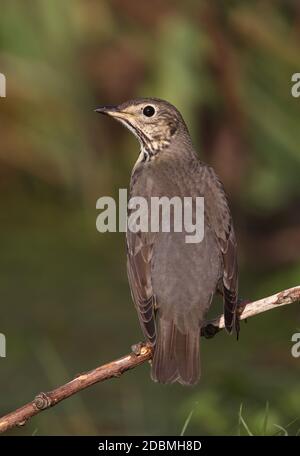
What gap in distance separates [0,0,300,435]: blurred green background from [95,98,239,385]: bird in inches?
113

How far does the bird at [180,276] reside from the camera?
6793 millimetres

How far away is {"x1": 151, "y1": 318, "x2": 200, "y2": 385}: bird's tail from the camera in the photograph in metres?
6.77

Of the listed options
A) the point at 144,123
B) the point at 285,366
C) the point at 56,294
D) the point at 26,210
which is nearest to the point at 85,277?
the point at 56,294

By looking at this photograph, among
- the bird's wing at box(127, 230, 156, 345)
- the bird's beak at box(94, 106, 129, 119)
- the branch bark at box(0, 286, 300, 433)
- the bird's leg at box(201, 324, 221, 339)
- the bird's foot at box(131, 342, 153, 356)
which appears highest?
the bird's beak at box(94, 106, 129, 119)

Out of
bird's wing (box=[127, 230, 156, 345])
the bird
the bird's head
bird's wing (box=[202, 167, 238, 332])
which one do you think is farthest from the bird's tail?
the bird's head

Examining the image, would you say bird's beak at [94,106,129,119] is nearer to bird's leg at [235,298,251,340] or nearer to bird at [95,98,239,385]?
bird at [95,98,239,385]

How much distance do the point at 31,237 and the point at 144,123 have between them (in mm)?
4466

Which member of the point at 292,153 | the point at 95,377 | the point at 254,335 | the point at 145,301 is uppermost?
the point at 292,153

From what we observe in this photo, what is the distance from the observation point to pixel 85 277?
11414mm

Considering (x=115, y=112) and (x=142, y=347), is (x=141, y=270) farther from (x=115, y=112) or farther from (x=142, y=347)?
(x=115, y=112)
